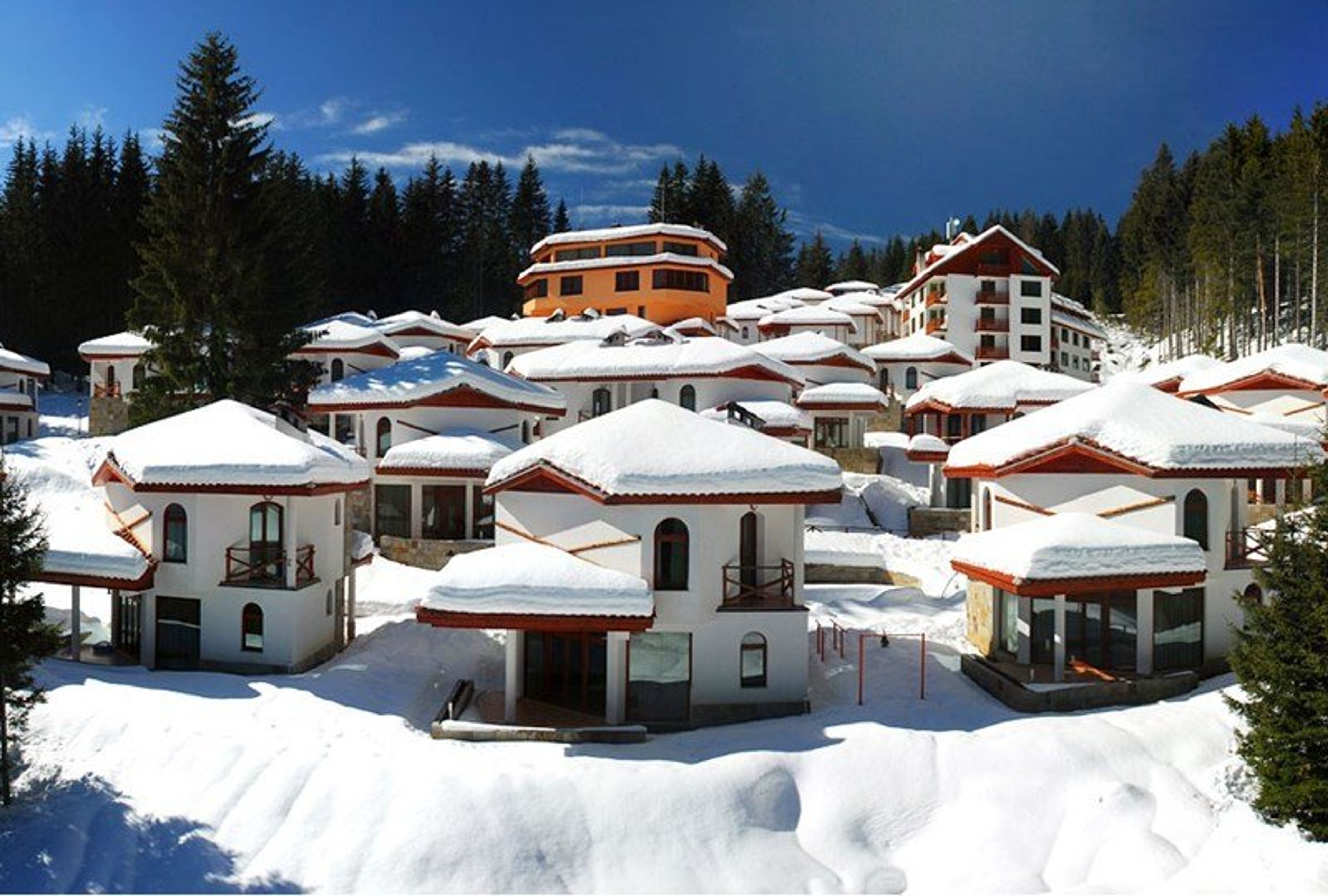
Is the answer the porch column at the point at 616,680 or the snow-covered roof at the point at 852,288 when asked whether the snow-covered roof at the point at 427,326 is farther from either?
the porch column at the point at 616,680

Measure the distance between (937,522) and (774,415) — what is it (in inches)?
330

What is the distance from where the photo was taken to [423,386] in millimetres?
35125

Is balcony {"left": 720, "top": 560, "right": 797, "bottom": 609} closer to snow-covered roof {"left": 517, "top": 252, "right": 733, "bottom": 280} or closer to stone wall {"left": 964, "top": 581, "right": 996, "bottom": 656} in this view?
stone wall {"left": 964, "top": 581, "right": 996, "bottom": 656}

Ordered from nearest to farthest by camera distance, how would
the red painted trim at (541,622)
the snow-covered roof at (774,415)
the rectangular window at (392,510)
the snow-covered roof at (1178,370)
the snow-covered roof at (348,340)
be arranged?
the red painted trim at (541,622)
the rectangular window at (392,510)
the snow-covered roof at (774,415)
the snow-covered roof at (1178,370)
the snow-covered roof at (348,340)

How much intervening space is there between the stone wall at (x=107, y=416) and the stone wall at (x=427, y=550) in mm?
24034

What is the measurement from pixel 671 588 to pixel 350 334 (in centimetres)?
3680

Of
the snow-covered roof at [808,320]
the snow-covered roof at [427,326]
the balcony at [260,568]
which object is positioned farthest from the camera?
the snow-covered roof at [808,320]

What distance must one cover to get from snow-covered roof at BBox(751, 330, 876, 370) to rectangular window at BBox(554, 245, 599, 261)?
2055 cm

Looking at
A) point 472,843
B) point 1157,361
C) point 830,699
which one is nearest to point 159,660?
point 472,843

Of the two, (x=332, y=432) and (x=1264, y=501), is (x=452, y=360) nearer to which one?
(x=332, y=432)

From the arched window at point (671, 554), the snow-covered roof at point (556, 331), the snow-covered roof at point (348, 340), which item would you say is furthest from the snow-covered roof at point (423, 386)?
the arched window at point (671, 554)

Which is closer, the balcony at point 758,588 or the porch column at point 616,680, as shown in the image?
the porch column at point 616,680

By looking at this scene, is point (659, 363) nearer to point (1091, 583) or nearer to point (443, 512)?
point (443, 512)

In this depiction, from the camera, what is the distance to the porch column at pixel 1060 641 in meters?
20.9
